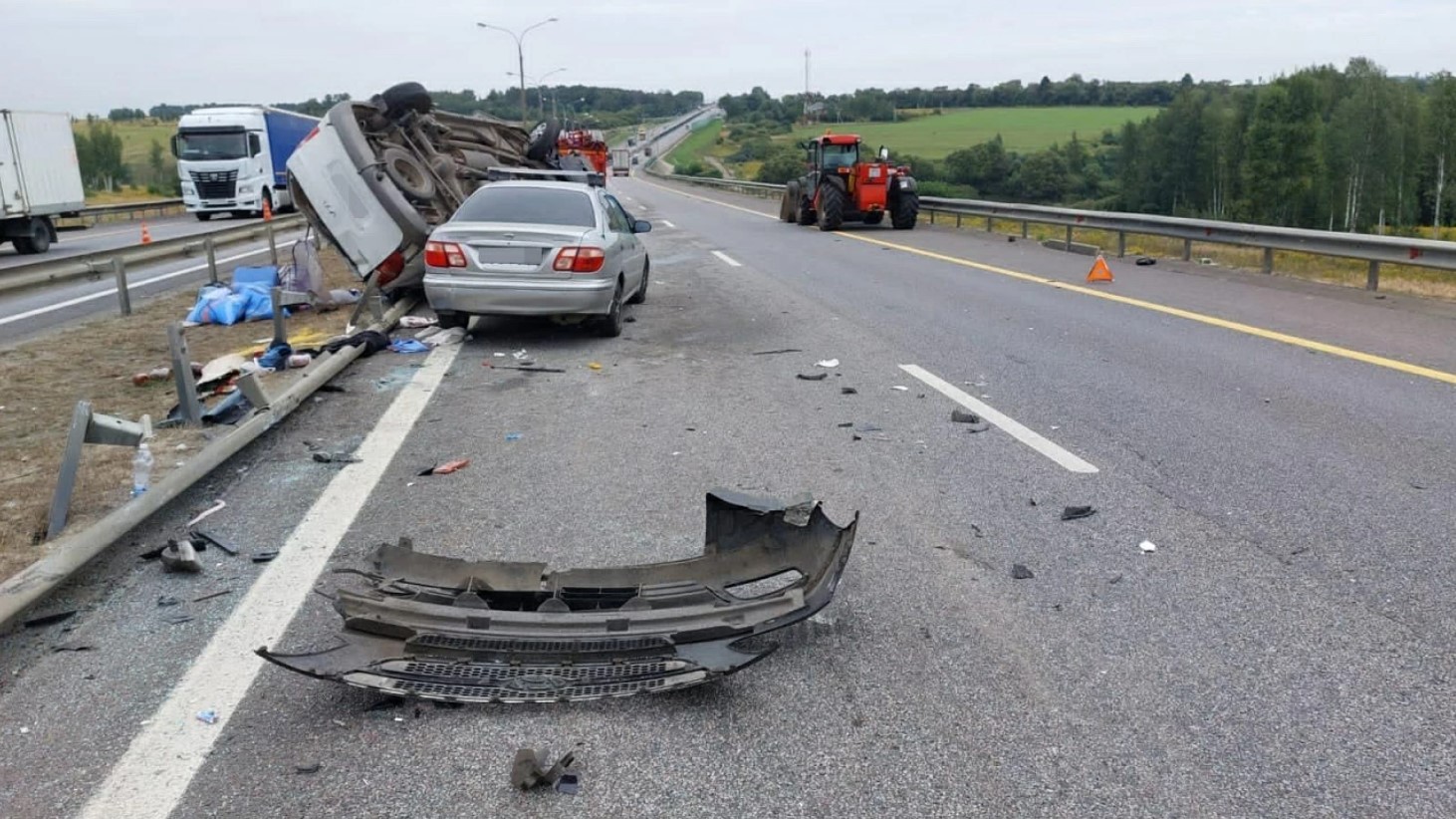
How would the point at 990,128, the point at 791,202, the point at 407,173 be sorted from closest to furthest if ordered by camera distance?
the point at 407,173
the point at 791,202
the point at 990,128

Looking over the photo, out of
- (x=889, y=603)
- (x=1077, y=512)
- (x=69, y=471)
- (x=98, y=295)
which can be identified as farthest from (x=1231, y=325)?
(x=98, y=295)

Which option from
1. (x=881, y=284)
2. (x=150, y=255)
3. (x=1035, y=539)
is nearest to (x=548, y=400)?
(x=1035, y=539)

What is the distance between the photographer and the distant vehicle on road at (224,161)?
117 ft

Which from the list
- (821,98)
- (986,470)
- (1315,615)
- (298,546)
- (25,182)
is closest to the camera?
(1315,615)

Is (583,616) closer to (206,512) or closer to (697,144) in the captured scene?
(206,512)

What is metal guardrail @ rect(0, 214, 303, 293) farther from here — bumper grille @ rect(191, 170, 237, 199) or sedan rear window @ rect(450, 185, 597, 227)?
bumper grille @ rect(191, 170, 237, 199)

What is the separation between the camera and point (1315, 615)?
4.14 meters

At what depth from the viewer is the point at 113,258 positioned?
35.6ft

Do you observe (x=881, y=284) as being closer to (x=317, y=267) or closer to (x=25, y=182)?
(x=317, y=267)

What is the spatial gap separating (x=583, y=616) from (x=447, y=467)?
268 cm

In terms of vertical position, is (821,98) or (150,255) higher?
(821,98)

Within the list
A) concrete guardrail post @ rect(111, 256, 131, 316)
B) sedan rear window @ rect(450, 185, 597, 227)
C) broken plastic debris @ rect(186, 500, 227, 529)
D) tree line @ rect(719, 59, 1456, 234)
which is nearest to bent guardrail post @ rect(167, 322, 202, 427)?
broken plastic debris @ rect(186, 500, 227, 529)

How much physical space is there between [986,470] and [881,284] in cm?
948

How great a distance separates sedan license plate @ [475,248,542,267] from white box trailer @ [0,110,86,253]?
65.2 feet
